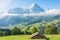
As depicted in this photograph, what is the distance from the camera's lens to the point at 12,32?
5900 cm

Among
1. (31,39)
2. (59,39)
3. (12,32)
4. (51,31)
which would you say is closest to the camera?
(59,39)

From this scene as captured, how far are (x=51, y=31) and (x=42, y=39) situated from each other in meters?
17.2

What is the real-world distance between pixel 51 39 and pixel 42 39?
11.1 ft

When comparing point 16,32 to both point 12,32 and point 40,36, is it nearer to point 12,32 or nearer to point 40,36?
point 12,32

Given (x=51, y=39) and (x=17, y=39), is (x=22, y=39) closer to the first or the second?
(x=17, y=39)

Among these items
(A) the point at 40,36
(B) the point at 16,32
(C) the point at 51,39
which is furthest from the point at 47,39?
(B) the point at 16,32

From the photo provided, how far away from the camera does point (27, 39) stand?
43.6 metres

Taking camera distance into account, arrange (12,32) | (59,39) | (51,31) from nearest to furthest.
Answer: (59,39) → (12,32) → (51,31)

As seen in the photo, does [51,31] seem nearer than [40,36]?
No

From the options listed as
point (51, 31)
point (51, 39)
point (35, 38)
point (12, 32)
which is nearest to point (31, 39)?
point (35, 38)

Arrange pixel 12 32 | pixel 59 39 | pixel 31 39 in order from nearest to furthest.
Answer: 1. pixel 59 39
2. pixel 31 39
3. pixel 12 32

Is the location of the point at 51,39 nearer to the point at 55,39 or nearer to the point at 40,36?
the point at 55,39

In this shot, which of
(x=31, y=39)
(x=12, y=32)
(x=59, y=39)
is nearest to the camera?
(x=59, y=39)

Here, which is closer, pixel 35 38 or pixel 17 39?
pixel 17 39
